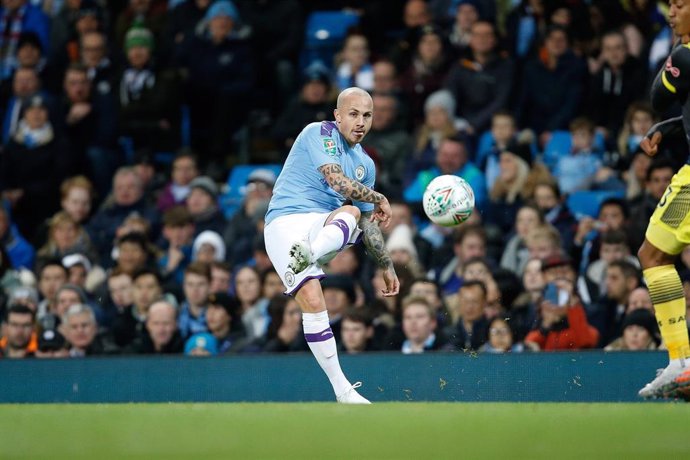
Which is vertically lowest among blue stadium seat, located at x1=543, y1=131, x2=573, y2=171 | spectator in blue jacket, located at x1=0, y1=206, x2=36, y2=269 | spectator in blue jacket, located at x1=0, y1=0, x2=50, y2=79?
spectator in blue jacket, located at x1=0, y1=206, x2=36, y2=269

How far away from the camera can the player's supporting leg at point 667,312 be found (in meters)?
8.71

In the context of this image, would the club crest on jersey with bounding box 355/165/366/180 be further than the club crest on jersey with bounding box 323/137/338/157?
Yes

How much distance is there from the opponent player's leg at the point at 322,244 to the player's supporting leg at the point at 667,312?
2.05 m

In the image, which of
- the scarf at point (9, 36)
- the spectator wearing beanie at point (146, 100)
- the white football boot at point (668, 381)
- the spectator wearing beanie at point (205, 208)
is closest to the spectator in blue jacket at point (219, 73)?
the spectator wearing beanie at point (146, 100)

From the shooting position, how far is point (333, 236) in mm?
9453

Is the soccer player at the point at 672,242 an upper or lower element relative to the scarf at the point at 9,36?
lower

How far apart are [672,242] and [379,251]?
2246mm

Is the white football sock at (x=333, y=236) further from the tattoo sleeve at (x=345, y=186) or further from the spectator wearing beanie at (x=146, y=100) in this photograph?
the spectator wearing beanie at (x=146, y=100)

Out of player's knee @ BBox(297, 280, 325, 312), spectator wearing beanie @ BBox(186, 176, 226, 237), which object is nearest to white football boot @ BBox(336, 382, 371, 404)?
player's knee @ BBox(297, 280, 325, 312)

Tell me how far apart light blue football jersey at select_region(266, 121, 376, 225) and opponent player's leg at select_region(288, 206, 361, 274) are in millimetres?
498

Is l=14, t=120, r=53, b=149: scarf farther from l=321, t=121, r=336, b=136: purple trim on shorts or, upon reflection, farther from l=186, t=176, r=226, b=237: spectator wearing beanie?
l=321, t=121, r=336, b=136: purple trim on shorts

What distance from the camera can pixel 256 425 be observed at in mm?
7508

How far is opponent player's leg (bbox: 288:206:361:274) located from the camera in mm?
9406

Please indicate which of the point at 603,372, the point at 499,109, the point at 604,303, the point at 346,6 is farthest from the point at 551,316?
the point at 346,6
